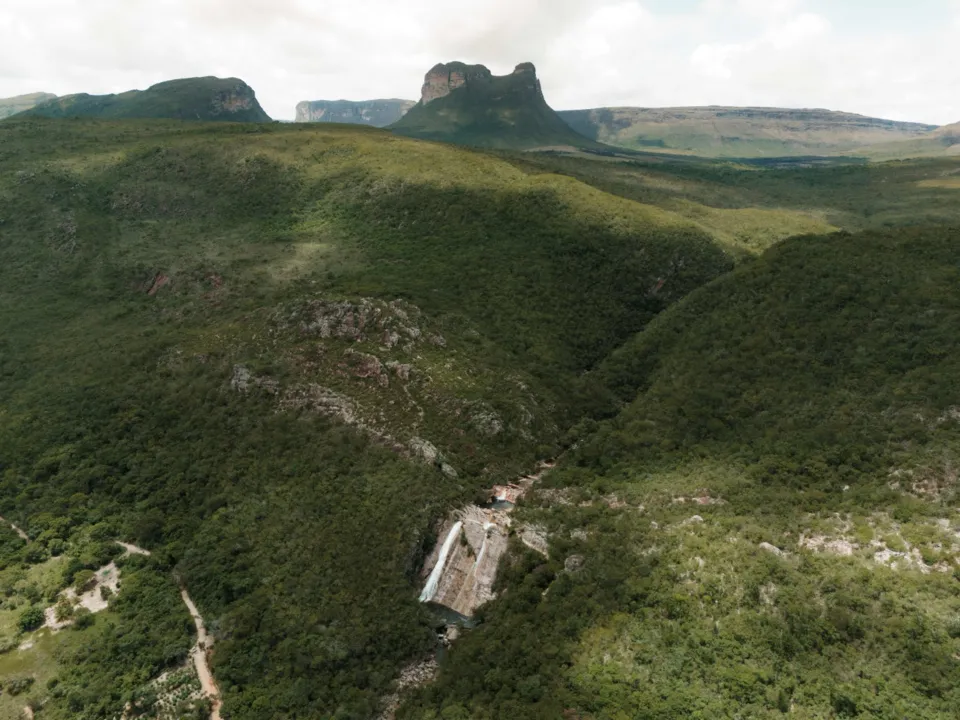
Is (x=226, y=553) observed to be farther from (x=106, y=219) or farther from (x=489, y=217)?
(x=106, y=219)

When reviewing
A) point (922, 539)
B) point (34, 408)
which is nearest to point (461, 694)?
point (922, 539)

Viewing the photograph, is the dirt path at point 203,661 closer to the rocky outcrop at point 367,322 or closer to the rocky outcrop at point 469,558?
the rocky outcrop at point 469,558

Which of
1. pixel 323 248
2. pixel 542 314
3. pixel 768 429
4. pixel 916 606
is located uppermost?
pixel 323 248

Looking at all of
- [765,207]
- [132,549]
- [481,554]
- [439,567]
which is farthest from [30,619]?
[765,207]

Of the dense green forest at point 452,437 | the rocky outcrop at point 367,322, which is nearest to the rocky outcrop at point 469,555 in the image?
the dense green forest at point 452,437

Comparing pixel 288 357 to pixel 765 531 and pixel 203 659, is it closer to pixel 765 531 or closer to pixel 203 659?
pixel 203 659

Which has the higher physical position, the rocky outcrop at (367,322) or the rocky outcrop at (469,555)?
the rocky outcrop at (367,322)
